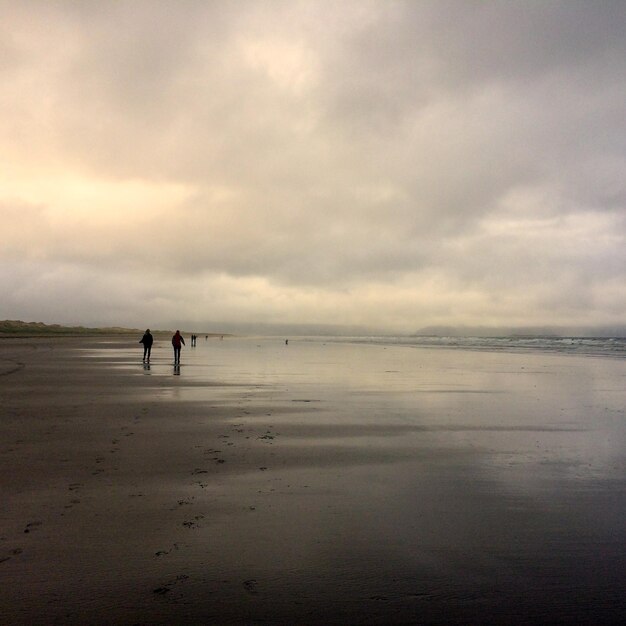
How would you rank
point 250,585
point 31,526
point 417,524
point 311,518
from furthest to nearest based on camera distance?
point 311,518 → point 417,524 → point 31,526 → point 250,585

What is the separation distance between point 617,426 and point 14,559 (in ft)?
40.4

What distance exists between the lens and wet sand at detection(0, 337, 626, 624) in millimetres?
4125

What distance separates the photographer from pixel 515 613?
13.2 ft

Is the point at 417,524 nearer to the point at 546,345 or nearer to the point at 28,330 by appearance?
the point at 546,345

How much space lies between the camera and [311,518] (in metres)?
5.96

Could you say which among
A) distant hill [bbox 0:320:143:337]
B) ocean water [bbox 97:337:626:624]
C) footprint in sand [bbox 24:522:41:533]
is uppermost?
distant hill [bbox 0:320:143:337]

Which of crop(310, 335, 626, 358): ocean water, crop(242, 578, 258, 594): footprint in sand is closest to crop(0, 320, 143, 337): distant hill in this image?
crop(310, 335, 626, 358): ocean water

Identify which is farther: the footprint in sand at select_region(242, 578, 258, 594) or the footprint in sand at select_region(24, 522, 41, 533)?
the footprint in sand at select_region(24, 522, 41, 533)

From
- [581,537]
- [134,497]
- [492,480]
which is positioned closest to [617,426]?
[492,480]

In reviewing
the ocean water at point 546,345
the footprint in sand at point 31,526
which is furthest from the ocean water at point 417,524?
the ocean water at point 546,345

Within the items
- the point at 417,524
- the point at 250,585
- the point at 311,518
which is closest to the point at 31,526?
the point at 250,585

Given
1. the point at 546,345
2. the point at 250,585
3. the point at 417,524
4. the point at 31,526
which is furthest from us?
the point at 546,345

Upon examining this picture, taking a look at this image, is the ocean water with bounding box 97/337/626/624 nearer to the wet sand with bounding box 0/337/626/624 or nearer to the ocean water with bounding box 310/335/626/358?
the wet sand with bounding box 0/337/626/624

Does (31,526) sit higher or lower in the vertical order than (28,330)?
lower
